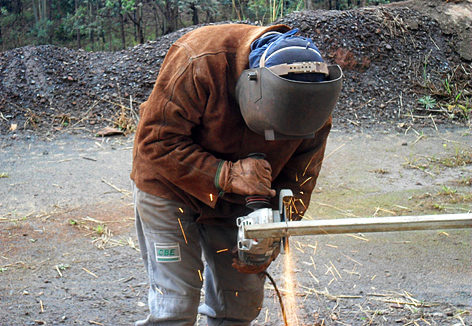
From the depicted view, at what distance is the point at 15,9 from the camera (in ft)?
40.7

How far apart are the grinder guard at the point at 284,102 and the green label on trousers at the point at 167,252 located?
712 millimetres

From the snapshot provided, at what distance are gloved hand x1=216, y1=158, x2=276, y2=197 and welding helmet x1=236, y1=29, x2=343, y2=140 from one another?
→ 0.58 ft

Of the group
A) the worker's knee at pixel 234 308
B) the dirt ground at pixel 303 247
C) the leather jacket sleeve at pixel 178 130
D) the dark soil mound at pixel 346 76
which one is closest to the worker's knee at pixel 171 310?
A: the worker's knee at pixel 234 308

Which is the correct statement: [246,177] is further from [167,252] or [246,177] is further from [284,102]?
[167,252]

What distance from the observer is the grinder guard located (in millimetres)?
1932

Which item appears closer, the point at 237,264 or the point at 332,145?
the point at 237,264

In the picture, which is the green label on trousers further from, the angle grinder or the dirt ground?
the dirt ground

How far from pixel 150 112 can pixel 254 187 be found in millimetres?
551

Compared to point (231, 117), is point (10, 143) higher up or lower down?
lower down

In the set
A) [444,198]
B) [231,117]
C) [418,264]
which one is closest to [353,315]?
[418,264]

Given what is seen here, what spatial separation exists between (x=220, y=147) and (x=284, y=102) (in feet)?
1.66

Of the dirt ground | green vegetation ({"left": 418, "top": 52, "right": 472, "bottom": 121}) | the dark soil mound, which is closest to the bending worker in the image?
the dirt ground

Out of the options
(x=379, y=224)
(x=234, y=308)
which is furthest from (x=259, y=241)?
(x=234, y=308)

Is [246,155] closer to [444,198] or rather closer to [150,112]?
[150,112]
